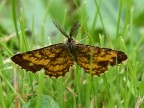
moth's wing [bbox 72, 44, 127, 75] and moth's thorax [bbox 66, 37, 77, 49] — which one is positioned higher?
moth's thorax [bbox 66, 37, 77, 49]

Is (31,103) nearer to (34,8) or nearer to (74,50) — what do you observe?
(74,50)

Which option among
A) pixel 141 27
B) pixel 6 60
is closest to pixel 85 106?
pixel 6 60

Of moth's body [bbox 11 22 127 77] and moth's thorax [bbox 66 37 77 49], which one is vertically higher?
moth's thorax [bbox 66 37 77 49]

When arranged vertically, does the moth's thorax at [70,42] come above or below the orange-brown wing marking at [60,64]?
above
